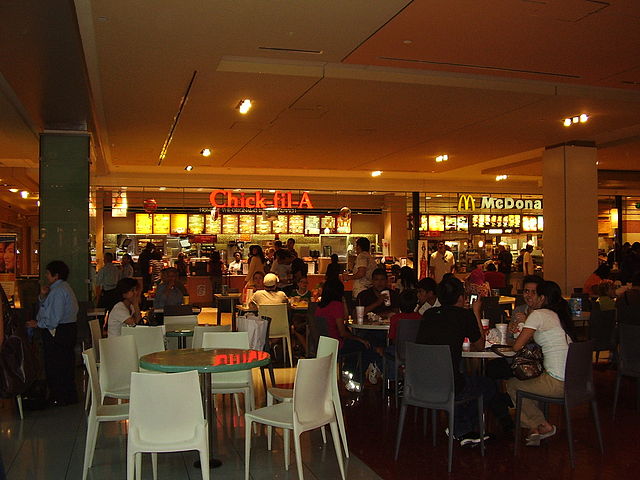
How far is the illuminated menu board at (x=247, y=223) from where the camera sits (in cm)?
1889

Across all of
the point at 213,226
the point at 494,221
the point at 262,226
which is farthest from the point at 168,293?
the point at 494,221

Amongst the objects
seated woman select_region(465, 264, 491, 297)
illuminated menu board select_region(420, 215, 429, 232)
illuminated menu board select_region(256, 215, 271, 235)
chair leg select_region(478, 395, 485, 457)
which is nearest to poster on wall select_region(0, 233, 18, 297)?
illuminated menu board select_region(256, 215, 271, 235)

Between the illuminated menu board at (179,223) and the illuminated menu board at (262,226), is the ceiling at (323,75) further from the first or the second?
the illuminated menu board at (262,226)

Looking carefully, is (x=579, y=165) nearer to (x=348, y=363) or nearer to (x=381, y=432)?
(x=348, y=363)

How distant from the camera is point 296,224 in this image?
19188 millimetres

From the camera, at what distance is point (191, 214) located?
18531 millimetres

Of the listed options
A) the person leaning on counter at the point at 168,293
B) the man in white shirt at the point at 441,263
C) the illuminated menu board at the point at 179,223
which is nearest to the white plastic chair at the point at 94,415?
the person leaning on counter at the point at 168,293

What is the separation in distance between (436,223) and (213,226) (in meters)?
6.43

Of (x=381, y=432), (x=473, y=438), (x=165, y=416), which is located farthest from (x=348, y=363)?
(x=165, y=416)

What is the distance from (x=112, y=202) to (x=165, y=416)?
13.7 m

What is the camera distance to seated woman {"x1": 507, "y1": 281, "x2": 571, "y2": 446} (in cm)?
498

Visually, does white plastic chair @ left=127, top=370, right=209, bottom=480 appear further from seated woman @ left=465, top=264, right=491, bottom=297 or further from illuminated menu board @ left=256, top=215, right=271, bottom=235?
illuminated menu board @ left=256, top=215, right=271, bottom=235

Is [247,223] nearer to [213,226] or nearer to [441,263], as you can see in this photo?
[213,226]

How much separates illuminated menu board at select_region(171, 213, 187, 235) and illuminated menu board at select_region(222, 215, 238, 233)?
1.05 metres
